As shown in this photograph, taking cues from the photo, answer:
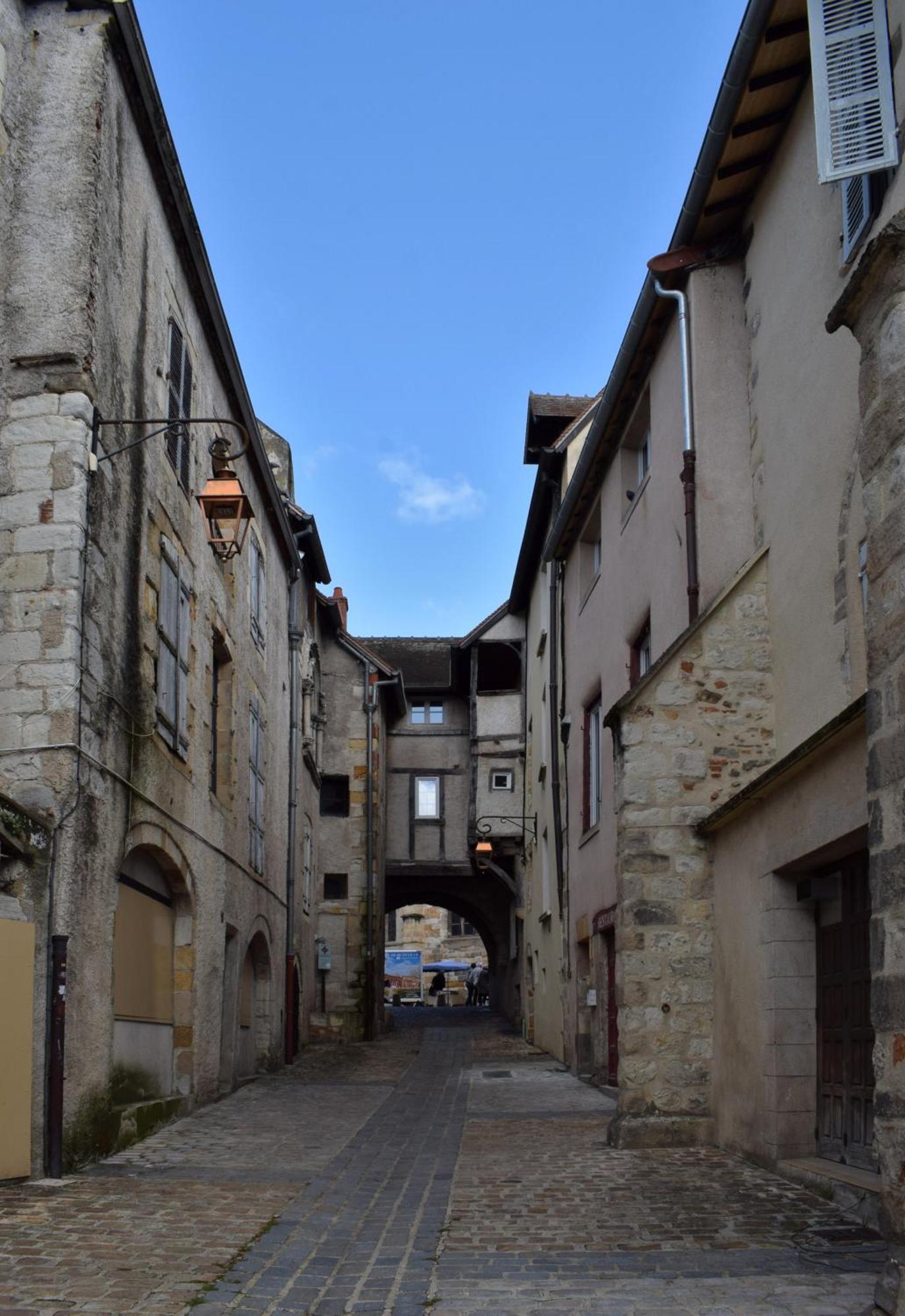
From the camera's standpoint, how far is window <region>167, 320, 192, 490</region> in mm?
11273

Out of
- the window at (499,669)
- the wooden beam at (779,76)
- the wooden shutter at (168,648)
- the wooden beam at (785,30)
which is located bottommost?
the wooden shutter at (168,648)

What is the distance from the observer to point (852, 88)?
23.8 ft

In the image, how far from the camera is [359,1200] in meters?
7.16

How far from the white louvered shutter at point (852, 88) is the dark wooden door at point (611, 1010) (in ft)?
25.6

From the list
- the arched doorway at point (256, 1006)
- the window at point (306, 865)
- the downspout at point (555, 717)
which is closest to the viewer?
the arched doorway at point (256, 1006)

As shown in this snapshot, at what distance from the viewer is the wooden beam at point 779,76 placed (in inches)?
339

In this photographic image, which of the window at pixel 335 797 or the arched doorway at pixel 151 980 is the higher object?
the window at pixel 335 797

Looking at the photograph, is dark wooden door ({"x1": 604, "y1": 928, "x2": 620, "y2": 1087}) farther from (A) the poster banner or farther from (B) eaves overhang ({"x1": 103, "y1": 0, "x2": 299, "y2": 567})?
(A) the poster banner

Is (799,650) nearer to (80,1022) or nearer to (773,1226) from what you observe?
(773,1226)

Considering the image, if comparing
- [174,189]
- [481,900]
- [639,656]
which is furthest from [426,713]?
[174,189]

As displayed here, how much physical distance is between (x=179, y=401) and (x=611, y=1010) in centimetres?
706

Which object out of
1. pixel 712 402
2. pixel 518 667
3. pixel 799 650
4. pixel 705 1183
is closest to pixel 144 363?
pixel 712 402

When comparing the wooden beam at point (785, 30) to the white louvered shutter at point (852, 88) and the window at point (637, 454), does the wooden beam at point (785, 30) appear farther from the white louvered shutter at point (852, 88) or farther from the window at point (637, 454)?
the window at point (637, 454)

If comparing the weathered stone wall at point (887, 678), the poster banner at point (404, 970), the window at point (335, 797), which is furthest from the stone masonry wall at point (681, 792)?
the poster banner at point (404, 970)
